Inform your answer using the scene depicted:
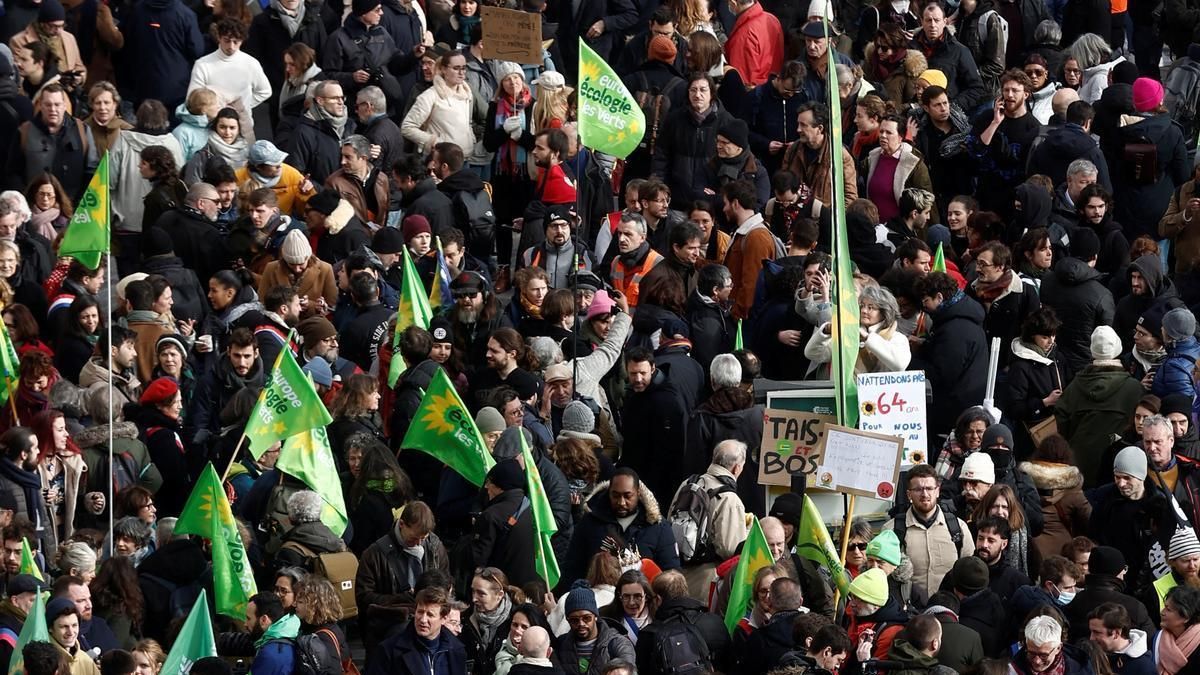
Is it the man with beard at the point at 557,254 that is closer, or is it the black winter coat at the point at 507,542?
the black winter coat at the point at 507,542

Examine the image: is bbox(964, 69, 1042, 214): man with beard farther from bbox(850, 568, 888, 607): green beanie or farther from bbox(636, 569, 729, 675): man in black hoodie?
bbox(636, 569, 729, 675): man in black hoodie

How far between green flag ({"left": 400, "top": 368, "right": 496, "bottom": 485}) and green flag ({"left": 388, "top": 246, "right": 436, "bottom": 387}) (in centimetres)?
165

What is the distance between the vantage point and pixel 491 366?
1716 centimetres

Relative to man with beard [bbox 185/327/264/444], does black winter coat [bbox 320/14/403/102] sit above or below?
above

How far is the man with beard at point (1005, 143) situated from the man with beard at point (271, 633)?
760cm

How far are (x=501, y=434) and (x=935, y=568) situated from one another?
101 inches

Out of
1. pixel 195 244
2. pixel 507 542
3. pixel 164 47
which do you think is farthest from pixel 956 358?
pixel 164 47

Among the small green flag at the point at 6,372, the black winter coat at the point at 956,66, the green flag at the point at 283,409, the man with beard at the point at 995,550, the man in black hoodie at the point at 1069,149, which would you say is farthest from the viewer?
the black winter coat at the point at 956,66

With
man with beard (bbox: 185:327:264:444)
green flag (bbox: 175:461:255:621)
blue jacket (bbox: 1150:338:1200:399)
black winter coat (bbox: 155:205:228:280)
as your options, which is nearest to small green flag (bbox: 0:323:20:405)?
man with beard (bbox: 185:327:264:444)

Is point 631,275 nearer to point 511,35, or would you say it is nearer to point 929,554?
point 511,35

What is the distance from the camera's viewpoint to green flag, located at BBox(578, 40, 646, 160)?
18.5 metres

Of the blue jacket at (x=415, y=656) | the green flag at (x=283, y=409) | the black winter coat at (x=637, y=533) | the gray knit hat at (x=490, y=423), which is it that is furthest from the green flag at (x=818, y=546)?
the green flag at (x=283, y=409)

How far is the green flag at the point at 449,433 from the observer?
15969mm

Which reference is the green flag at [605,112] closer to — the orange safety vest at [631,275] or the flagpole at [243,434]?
the orange safety vest at [631,275]
